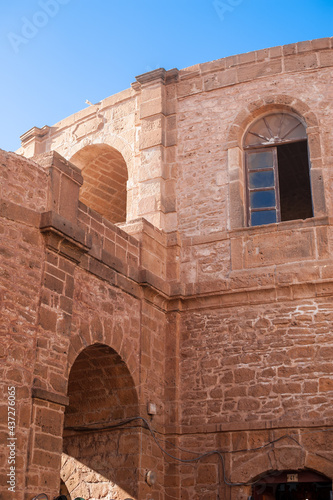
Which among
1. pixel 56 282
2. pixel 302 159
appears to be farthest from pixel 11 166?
pixel 302 159

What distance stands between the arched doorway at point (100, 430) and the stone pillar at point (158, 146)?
2.49 m

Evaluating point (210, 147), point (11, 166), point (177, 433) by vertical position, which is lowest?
point (177, 433)

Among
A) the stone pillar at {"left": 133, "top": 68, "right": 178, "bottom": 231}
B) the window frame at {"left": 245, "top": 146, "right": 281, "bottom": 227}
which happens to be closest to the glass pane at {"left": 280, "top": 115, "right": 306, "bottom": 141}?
the window frame at {"left": 245, "top": 146, "right": 281, "bottom": 227}

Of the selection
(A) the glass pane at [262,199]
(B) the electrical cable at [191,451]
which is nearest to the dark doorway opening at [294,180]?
(A) the glass pane at [262,199]

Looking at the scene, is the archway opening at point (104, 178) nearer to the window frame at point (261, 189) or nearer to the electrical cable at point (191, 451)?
the window frame at point (261, 189)

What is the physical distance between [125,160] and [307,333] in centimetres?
410

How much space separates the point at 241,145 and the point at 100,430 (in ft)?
14.7

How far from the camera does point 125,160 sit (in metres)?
11.2

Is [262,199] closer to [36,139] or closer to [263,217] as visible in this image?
[263,217]

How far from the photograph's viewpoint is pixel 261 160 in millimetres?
10359

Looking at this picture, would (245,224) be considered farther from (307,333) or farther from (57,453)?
(57,453)

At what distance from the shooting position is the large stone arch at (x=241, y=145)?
31.8 ft

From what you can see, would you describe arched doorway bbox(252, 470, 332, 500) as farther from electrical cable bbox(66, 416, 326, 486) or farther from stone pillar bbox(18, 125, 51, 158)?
stone pillar bbox(18, 125, 51, 158)

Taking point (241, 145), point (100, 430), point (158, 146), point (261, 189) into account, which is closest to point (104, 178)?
point (158, 146)
